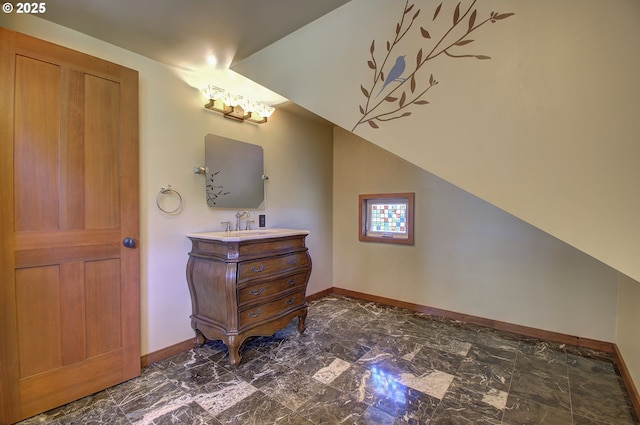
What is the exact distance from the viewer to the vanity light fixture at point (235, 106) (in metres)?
2.50

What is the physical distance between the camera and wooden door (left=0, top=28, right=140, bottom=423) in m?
1.59

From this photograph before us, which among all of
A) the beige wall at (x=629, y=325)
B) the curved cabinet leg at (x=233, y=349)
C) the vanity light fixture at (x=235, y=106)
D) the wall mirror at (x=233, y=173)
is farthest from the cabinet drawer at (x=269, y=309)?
the beige wall at (x=629, y=325)

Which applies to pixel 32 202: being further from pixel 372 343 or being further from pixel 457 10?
pixel 372 343

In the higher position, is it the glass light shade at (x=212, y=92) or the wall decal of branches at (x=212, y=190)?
the glass light shade at (x=212, y=92)

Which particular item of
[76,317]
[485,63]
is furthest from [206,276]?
[485,63]

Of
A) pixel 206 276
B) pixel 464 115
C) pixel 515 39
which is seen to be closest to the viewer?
pixel 515 39

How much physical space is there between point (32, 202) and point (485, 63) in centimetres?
248

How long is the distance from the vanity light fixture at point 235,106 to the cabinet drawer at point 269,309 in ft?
5.88

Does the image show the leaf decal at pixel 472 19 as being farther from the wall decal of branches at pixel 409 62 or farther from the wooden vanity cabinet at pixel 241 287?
the wooden vanity cabinet at pixel 241 287

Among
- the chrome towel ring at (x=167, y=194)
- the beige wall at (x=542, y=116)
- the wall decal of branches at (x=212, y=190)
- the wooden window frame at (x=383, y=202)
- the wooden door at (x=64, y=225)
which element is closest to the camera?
the beige wall at (x=542, y=116)

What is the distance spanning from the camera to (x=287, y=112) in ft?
11.0

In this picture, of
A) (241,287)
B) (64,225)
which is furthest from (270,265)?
(64,225)

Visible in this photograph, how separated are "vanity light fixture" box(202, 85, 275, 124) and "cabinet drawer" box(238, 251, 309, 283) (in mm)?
1439

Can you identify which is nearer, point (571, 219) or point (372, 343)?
point (571, 219)
